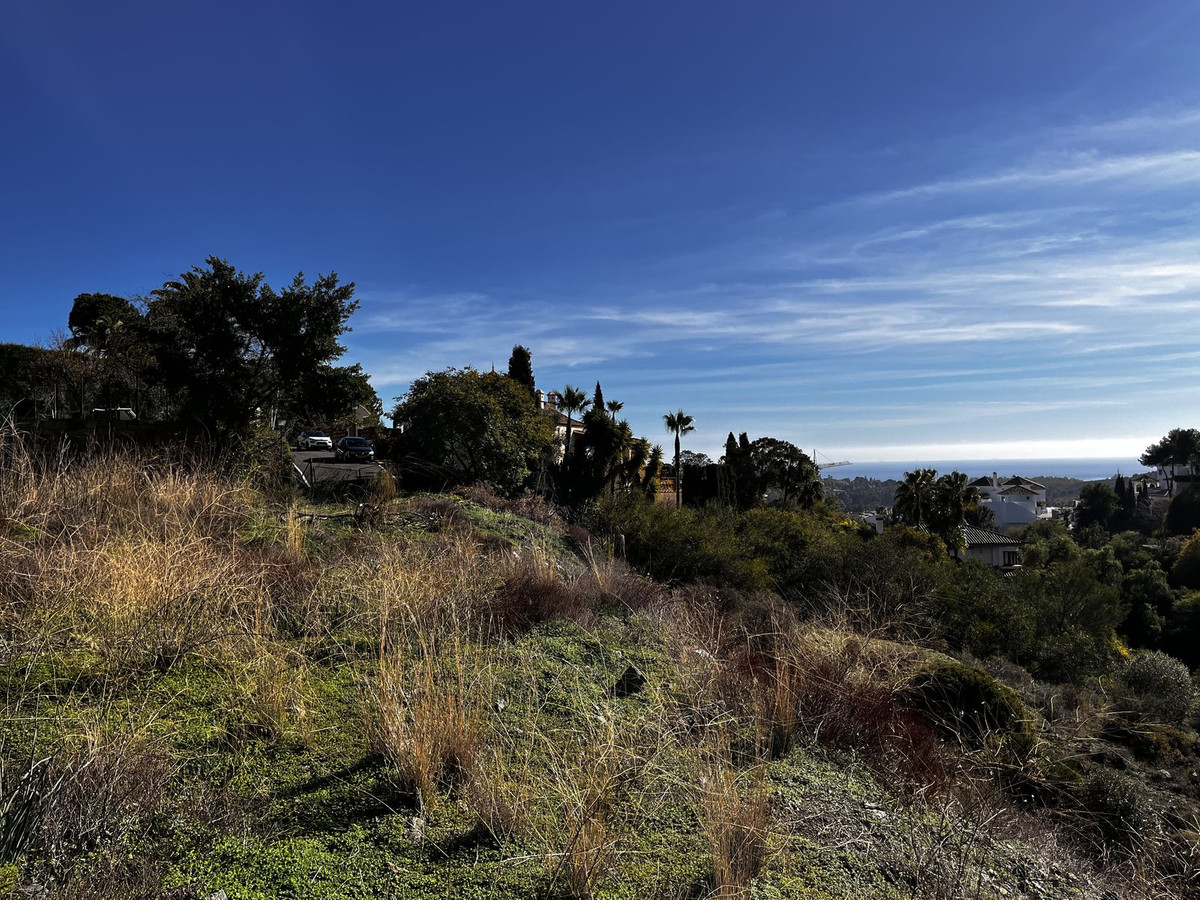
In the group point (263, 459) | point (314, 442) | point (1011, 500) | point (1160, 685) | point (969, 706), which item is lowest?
point (1160, 685)

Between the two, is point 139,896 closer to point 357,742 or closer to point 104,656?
point 357,742

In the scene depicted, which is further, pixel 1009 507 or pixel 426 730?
pixel 1009 507

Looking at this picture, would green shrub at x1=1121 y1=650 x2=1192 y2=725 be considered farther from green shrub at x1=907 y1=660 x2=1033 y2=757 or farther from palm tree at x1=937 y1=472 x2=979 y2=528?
palm tree at x1=937 y1=472 x2=979 y2=528

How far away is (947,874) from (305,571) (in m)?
5.39

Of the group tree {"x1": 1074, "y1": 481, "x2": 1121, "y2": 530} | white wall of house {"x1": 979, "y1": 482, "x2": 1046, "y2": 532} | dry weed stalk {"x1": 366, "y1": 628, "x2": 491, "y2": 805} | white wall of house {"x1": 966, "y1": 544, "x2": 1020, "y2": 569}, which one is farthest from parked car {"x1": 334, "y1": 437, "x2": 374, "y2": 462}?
tree {"x1": 1074, "y1": 481, "x2": 1121, "y2": 530}

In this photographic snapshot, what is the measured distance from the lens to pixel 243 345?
55.8ft

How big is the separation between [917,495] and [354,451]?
33.8 m

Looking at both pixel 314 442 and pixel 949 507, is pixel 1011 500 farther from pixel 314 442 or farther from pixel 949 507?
pixel 314 442

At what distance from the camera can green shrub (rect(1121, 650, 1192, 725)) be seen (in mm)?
14408

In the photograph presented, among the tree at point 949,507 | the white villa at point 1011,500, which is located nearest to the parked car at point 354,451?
the tree at point 949,507

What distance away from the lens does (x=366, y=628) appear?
562cm

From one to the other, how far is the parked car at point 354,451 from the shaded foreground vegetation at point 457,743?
2372 cm

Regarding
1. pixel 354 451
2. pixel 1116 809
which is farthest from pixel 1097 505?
pixel 1116 809

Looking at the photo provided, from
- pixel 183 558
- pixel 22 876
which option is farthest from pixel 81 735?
pixel 183 558
